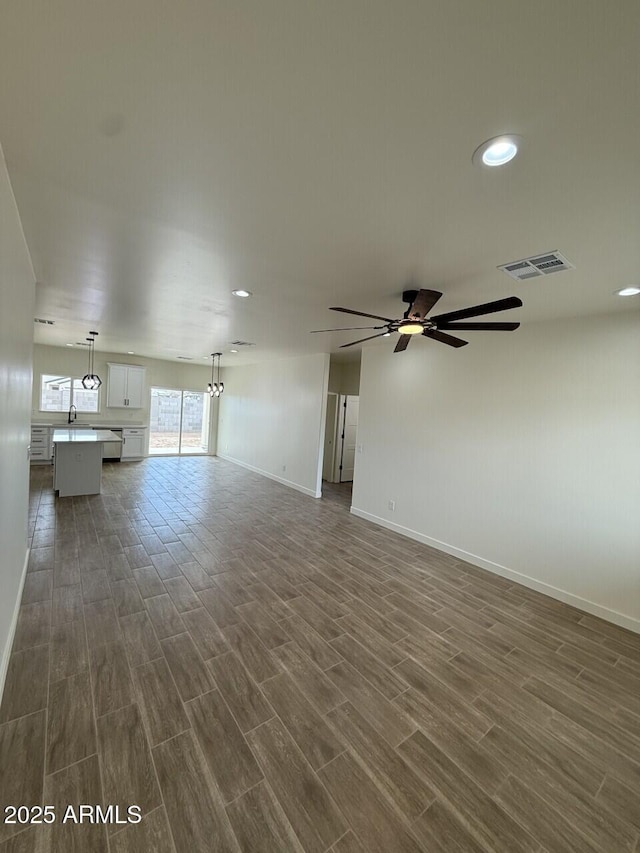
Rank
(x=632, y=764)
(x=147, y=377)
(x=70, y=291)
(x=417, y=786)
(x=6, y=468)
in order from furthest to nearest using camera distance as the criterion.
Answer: (x=147, y=377) → (x=70, y=291) → (x=6, y=468) → (x=632, y=764) → (x=417, y=786)

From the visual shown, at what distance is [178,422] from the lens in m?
10.0

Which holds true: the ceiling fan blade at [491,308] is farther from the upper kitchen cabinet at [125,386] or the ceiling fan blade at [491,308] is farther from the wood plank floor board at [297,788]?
the upper kitchen cabinet at [125,386]

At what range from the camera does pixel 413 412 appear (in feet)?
15.5

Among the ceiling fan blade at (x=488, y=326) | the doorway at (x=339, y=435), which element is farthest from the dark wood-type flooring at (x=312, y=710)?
the doorway at (x=339, y=435)

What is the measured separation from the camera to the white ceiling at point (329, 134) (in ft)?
3.14

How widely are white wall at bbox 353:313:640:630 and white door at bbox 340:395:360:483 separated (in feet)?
10.4

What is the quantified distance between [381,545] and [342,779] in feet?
9.44

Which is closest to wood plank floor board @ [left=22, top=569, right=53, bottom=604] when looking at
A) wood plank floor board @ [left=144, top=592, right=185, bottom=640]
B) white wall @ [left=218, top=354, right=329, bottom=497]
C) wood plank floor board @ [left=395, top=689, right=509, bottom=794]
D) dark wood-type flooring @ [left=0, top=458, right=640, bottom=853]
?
dark wood-type flooring @ [left=0, top=458, right=640, bottom=853]

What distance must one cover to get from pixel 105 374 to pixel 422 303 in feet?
29.3

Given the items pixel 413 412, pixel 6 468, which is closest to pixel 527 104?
pixel 6 468

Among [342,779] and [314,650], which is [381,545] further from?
[342,779]

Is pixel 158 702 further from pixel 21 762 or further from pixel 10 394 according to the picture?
pixel 10 394

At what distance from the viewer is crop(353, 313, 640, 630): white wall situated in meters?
3.03

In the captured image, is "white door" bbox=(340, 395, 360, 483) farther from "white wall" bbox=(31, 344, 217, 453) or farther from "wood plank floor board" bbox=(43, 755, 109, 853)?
"wood plank floor board" bbox=(43, 755, 109, 853)
